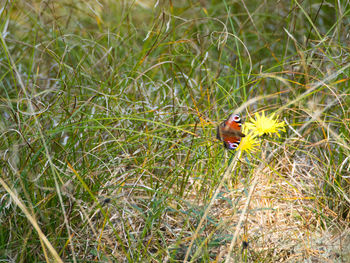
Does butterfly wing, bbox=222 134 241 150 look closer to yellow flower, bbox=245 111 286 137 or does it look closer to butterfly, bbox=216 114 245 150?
butterfly, bbox=216 114 245 150

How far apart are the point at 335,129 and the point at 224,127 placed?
906mm

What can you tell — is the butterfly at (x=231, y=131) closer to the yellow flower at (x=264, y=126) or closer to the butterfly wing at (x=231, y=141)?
the butterfly wing at (x=231, y=141)

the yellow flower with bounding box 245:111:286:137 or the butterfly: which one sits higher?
the butterfly

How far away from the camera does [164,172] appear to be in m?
1.84

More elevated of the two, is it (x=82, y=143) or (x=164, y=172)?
(x=82, y=143)

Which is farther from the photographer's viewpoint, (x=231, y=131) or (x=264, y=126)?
(x=264, y=126)

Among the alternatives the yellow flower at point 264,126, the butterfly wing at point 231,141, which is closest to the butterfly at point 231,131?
the butterfly wing at point 231,141

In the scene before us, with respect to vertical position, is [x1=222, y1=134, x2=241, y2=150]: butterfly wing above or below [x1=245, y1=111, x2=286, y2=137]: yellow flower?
above

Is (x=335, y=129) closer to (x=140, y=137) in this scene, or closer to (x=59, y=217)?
(x=140, y=137)

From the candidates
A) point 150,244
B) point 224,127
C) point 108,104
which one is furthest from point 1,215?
point 224,127

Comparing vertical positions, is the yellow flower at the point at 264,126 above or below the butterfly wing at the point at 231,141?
below

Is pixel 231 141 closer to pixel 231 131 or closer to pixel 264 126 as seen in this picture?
pixel 231 131

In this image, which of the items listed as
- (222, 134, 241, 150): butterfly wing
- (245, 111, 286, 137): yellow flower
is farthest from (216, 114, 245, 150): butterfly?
(245, 111, 286, 137): yellow flower

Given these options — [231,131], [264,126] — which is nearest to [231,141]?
[231,131]
